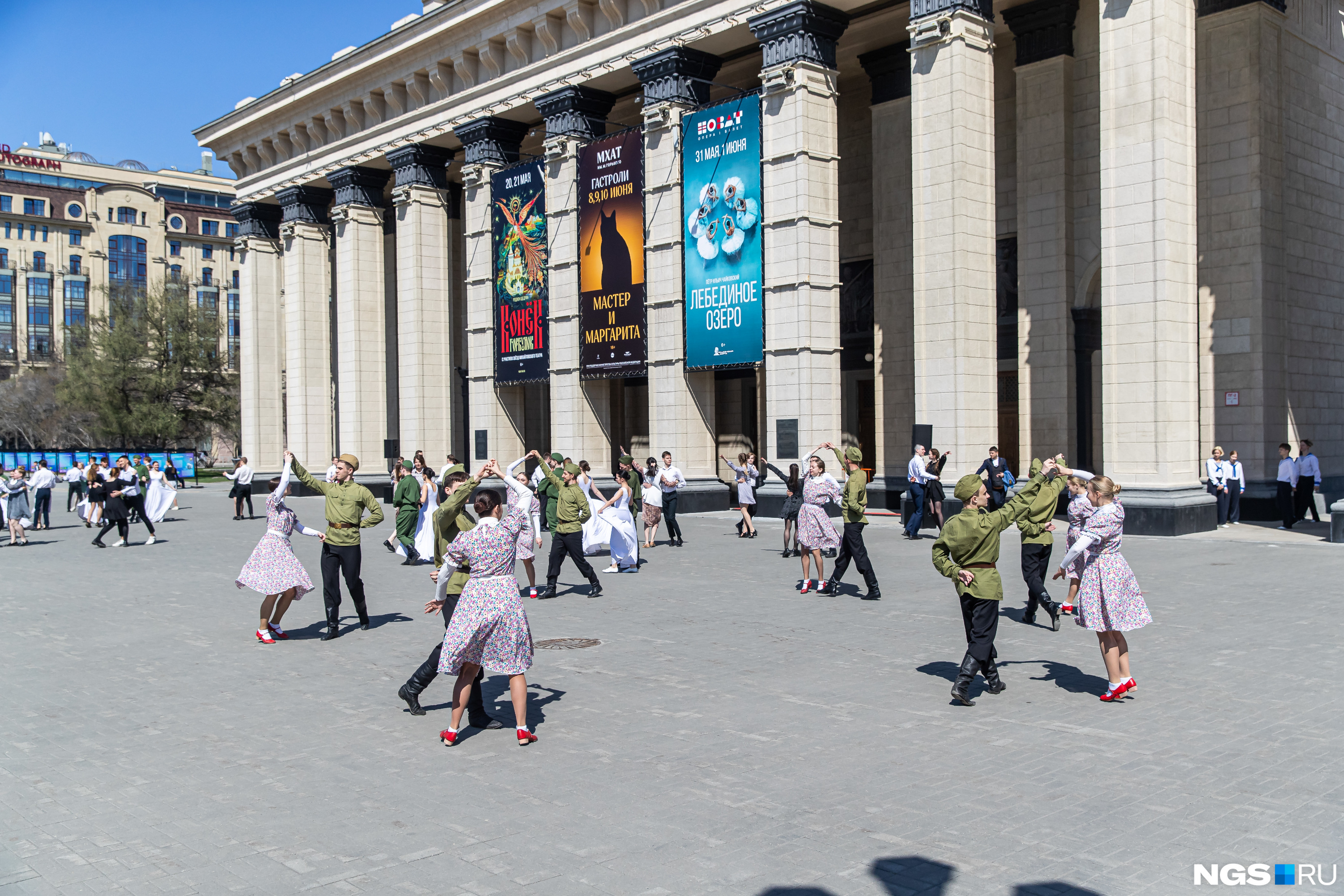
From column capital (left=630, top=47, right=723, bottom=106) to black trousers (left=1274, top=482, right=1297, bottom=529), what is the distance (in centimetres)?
1616

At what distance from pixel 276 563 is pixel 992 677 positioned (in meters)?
7.34

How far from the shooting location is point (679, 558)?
61.3 feet

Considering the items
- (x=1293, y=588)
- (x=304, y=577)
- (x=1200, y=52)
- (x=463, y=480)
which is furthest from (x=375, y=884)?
(x=1200, y=52)

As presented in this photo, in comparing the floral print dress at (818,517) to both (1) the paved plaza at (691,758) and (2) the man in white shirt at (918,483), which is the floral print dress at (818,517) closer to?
(1) the paved plaza at (691,758)

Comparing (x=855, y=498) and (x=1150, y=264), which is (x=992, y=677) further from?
(x=1150, y=264)

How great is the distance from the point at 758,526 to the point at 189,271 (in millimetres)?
99792

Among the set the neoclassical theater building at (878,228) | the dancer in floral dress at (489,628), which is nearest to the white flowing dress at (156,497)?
the neoclassical theater building at (878,228)

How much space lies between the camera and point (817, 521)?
47.1 ft

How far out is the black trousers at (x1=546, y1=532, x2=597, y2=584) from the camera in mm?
14617

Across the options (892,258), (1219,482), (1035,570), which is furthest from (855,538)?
(892,258)

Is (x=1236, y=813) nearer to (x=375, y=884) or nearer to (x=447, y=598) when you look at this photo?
(x=375, y=884)

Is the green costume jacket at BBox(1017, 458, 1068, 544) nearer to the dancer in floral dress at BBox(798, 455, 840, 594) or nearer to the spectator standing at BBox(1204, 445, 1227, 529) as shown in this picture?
the dancer in floral dress at BBox(798, 455, 840, 594)

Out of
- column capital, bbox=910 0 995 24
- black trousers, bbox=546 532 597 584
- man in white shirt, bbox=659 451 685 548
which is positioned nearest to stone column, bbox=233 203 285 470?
man in white shirt, bbox=659 451 685 548

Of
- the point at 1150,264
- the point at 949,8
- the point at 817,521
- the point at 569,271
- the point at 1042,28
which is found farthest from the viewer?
the point at 569,271
